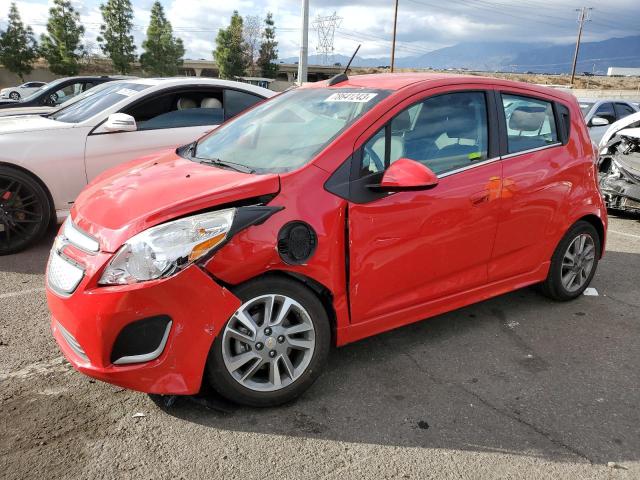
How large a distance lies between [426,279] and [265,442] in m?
1.31

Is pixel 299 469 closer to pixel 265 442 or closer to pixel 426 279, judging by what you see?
pixel 265 442

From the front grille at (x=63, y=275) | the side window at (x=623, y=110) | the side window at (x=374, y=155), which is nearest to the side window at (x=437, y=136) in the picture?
the side window at (x=374, y=155)

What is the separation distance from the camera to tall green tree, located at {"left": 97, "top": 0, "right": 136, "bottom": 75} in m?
51.2

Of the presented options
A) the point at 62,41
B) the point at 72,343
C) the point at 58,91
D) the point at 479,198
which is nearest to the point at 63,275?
the point at 72,343

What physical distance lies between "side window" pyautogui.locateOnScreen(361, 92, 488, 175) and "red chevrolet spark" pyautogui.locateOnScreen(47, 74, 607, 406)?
0.4 inches

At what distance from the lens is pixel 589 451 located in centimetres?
243

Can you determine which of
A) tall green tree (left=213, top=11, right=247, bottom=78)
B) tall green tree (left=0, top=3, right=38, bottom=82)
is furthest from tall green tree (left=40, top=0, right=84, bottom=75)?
tall green tree (left=213, top=11, right=247, bottom=78)

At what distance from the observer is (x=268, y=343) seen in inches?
102

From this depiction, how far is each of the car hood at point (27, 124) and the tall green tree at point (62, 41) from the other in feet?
162

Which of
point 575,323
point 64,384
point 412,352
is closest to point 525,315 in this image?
point 575,323

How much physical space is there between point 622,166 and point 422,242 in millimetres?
5577

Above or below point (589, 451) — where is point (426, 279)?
above

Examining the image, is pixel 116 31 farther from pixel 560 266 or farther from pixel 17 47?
pixel 560 266

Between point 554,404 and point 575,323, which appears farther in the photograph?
point 575,323
